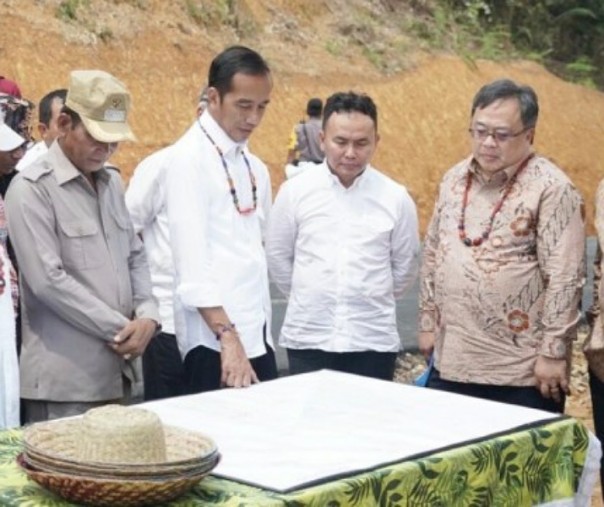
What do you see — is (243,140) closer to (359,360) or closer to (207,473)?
(359,360)

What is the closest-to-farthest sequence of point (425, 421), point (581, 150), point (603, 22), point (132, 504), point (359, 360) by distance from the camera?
point (132, 504) → point (425, 421) → point (359, 360) → point (581, 150) → point (603, 22)

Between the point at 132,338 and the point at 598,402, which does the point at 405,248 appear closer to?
the point at 598,402

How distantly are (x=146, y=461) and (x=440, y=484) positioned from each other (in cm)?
87

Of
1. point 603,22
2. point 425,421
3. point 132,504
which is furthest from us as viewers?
point 603,22

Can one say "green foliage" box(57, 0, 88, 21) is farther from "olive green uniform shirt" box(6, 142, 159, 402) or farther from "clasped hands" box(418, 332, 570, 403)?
"clasped hands" box(418, 332, 570, 403)

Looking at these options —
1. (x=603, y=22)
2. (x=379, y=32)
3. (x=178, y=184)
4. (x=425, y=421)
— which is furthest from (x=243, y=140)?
(x=603, y=22)

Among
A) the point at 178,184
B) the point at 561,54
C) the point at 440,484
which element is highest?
the point at 561,54

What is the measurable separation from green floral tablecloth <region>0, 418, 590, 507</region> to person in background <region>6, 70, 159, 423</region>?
0.83 metres

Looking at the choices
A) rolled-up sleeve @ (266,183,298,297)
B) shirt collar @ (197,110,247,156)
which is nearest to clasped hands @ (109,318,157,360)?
shirt collar @ (197,110,247,156)

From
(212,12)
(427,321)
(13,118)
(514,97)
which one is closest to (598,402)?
(427,321)

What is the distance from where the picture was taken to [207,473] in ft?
10.2

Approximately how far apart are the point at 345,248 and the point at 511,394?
0.89 meters

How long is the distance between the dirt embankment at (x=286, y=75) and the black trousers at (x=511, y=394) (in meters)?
13.0

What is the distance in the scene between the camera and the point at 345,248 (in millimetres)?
5277
